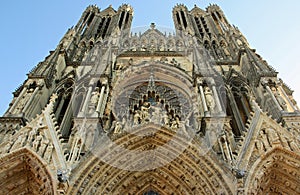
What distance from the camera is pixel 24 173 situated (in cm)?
905

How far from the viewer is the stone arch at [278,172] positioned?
8898 mm

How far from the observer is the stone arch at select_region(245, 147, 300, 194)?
8.90m

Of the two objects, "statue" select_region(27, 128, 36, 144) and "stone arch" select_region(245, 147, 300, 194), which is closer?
"stone arch" select_region(245, 147, 300, 194)

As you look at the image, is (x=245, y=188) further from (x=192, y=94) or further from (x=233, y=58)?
(x=233, y=58)

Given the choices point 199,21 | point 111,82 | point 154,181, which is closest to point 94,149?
point 154,181

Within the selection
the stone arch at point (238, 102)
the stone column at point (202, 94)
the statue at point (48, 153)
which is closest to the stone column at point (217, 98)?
the stone column at point (202, 94)

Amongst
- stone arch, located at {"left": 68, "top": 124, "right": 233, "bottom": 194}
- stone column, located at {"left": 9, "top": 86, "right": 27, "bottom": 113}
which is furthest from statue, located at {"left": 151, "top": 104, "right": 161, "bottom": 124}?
stone column, located at {"left": 9, "top": 86, "right": 27, "bottom": 113}

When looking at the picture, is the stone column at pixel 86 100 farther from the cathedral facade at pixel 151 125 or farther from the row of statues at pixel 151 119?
the row of statues at pixel 151 119

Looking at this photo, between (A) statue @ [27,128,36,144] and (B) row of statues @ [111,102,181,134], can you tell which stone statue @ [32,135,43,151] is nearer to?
(A) statue @ [27,128,36,144]

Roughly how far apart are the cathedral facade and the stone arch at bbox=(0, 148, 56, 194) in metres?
0.03

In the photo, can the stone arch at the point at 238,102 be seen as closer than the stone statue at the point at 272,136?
No

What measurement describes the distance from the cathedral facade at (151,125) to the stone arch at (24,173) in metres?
0.03

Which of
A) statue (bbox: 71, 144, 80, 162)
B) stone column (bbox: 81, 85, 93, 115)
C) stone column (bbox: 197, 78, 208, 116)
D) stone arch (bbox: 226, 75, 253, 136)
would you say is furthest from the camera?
stone arch (bbox: 226, 75, 253, 136)

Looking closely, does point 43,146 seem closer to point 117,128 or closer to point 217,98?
point 117,128
